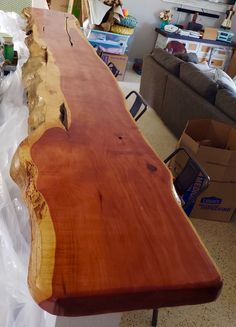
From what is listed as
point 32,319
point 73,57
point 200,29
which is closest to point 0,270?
point 32,319

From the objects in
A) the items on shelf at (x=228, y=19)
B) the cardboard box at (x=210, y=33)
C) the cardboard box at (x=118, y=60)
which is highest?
the items on shelf at (x=228, y=19)

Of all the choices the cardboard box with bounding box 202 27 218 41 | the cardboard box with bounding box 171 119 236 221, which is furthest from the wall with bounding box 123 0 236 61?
the cardboard box with bounding box 171 119 236 221

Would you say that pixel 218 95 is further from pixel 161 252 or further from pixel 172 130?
pixel 161 252

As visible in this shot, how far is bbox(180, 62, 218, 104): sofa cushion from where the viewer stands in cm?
265

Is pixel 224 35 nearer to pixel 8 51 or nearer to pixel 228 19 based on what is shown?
pixel 228 19

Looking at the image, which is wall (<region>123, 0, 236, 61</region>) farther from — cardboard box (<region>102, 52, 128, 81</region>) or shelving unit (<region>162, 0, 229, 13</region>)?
cardboard box (<region>102, 52, 128, 81</region>)

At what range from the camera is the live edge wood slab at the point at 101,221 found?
61 centimetres

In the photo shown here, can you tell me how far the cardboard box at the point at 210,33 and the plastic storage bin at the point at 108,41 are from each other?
1.44m

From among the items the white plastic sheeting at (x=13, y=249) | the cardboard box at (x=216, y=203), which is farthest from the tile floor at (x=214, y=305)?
the white plastic sheeting at (x=13, y=249)

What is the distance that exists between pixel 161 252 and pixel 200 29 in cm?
500

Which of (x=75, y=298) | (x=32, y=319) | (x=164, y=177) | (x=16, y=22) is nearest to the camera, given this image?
(x=75, y=298)

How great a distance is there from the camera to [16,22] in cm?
240

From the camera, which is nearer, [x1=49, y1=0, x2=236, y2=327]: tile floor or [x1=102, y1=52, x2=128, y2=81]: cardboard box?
[x1=49, y1=0, x2=236, y2=327]: tile floor

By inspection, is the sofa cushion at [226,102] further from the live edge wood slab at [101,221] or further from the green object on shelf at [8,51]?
the green object on shelf at [8,51]
